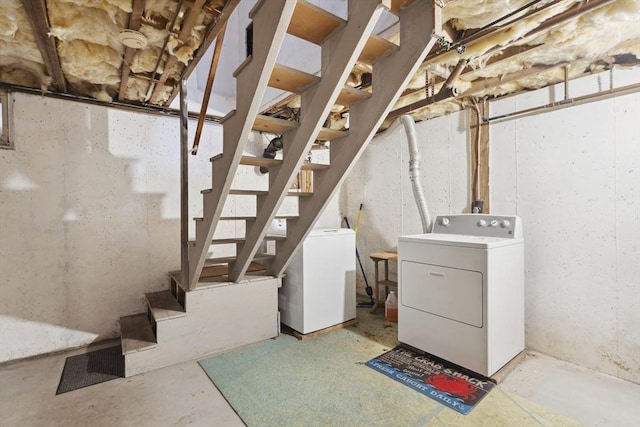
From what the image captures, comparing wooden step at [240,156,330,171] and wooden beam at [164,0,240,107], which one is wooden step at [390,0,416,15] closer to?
wooden beam at [164,0,240,107]

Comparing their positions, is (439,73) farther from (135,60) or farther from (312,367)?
(312,367)

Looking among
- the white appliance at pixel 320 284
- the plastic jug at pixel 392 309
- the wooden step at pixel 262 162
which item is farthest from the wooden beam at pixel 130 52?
the plastic jug at pixel 392 309

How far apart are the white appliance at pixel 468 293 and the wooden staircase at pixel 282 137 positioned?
100 centimetres

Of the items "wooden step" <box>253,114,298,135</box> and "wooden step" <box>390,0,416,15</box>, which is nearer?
"wooden step" <box>390,0,416,15</box>

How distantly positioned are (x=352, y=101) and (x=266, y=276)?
1848 millimetres

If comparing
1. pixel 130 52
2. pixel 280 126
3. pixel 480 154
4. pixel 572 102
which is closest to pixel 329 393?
pixel 280 126

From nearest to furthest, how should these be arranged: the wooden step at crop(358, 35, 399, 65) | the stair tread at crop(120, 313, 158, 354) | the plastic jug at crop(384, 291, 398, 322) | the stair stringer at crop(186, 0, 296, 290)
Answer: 1. the stair stringer at crop(186, 0, 296, 290)
2. the wooden step at crop(358, 35, 399, 65)
3. the stair tread at crop(120, 313, 158, 354)
4. the plastic jug at crop(384, 291, 398, 322)

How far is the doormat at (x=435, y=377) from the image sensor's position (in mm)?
1977

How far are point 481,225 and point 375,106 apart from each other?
1576mm

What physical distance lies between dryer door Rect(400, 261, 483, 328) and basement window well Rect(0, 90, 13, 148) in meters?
3.47

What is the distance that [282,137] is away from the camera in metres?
2.08

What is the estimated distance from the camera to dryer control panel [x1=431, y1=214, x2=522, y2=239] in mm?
2488

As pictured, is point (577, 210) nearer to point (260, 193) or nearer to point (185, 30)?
point (260, 193)

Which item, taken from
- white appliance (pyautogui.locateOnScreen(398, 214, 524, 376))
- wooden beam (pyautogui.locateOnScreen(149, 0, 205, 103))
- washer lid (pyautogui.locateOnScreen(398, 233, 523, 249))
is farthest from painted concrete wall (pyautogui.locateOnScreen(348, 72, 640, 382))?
wooden beam (pyautogui.locateOnScreen(149, 0, 205, 103))
